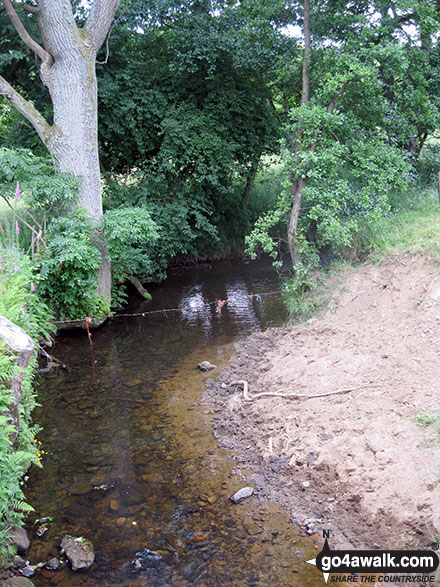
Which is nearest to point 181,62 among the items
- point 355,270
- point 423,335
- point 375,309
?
point 355,270

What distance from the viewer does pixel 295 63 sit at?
984cm

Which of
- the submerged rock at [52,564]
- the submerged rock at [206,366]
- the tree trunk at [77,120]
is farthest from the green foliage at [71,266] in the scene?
the submerged rock at [52,564]

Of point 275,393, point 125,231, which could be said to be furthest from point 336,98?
point 275,393

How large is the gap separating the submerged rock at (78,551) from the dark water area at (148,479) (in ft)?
0.21

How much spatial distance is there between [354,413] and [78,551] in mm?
3143

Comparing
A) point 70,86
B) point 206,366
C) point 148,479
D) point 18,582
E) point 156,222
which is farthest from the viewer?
point 156,222

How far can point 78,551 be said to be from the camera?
426 cm

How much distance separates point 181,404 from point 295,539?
2914 millimetres

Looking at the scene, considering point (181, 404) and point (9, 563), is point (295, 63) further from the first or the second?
point (9, 563)

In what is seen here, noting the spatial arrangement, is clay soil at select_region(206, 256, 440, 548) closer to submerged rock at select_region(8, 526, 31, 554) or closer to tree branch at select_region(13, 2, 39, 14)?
submerged rock at select_region(8, 526, 31, 554)

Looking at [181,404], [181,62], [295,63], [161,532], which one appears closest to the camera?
[161,532]

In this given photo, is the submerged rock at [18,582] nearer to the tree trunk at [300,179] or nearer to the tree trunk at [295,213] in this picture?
the tree trunk at [295,213]

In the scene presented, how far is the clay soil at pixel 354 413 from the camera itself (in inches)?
170

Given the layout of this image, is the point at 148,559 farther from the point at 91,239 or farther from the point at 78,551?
the point at 91,239
